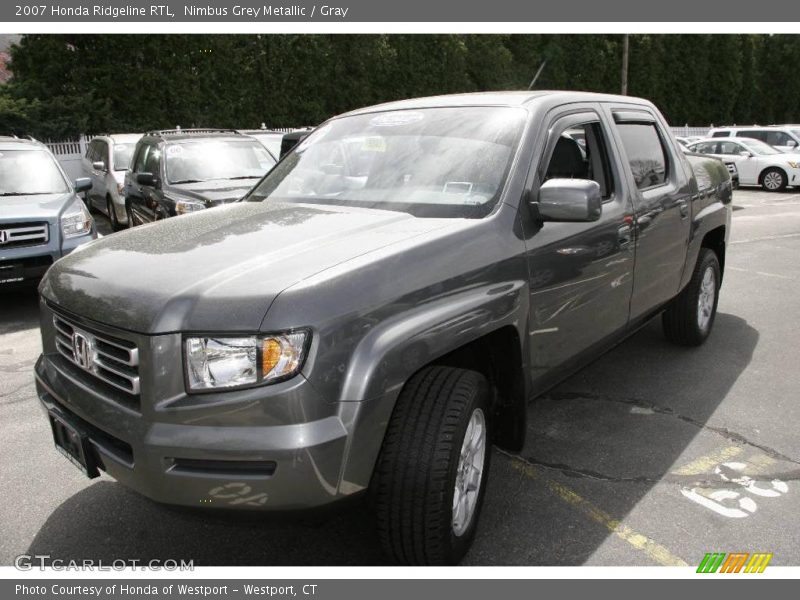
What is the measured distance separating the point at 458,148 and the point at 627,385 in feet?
7.45

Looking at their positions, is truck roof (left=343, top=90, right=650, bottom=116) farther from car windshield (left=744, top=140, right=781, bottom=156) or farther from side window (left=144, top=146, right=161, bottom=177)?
car windshield (left=744, top=140, right=781, bottom=156)

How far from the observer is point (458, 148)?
3.27 m

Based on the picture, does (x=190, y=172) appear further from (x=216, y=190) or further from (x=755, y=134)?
(x=755, y=134)

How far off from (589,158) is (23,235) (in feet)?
17.8

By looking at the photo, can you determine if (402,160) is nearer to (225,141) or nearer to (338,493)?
(338,493)

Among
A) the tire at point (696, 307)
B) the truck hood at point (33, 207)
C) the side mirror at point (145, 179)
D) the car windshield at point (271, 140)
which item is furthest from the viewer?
the car windshield at point (271, 140)

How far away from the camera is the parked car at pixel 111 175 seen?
12.1 m

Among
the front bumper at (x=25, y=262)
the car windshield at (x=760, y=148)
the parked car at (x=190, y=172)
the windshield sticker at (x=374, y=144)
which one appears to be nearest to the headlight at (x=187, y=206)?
the parked car at (x=190, y=172)

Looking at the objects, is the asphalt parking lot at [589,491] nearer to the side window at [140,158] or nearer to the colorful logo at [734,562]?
the colorful logo at [734,562]

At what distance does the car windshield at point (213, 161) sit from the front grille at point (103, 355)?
6376mm

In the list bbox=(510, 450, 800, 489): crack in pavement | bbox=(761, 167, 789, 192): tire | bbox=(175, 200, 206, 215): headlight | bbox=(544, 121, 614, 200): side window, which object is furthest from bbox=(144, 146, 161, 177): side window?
bbox=(761, 167, 789, 192): tire

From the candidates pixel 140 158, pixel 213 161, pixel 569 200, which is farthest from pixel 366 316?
pixel 140 158

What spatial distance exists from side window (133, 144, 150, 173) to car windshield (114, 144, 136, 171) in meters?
2.93

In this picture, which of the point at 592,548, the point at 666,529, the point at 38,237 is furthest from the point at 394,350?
the point at 38,237
